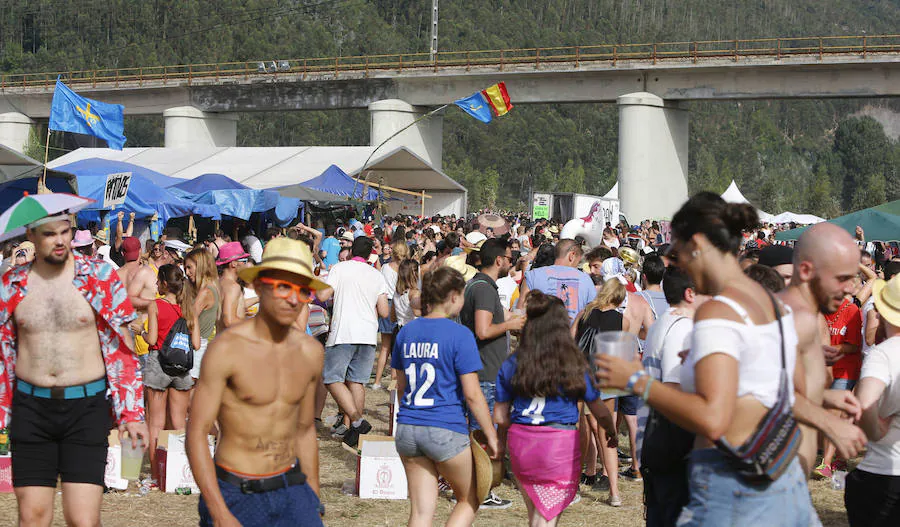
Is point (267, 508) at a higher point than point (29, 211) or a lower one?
lower

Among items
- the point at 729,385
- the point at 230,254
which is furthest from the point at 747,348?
the point at 230,254

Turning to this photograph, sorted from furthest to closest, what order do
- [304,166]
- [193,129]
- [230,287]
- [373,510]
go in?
[193,129] → [304,166] → [230,287] → [373,510]

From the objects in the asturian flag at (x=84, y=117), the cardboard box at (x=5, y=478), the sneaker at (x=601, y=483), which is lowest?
the sneaker at (x=601, y=483)

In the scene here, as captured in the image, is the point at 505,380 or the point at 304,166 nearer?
the point at 505,380

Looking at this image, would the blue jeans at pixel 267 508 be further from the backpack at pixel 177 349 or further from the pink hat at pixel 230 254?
the pink hat at pixel 230 254

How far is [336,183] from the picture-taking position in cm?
2577

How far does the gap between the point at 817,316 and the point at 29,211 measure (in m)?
3.43

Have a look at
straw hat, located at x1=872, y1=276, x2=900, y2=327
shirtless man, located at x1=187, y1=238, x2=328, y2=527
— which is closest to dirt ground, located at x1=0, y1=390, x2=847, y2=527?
straw hat, located at x1=872, y1=276, x2=900, y2=327

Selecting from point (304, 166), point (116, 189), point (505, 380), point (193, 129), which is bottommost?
point (505, 380)

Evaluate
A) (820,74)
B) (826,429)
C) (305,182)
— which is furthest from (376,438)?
(820,74)

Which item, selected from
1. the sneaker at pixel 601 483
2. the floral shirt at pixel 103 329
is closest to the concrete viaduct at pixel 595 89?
the sneaker at pixel 601 483

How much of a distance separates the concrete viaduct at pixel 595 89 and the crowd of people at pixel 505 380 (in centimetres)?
3340

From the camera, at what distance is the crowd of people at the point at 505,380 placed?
3.18 metres

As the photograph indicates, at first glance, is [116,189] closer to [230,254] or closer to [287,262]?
[230,254]
